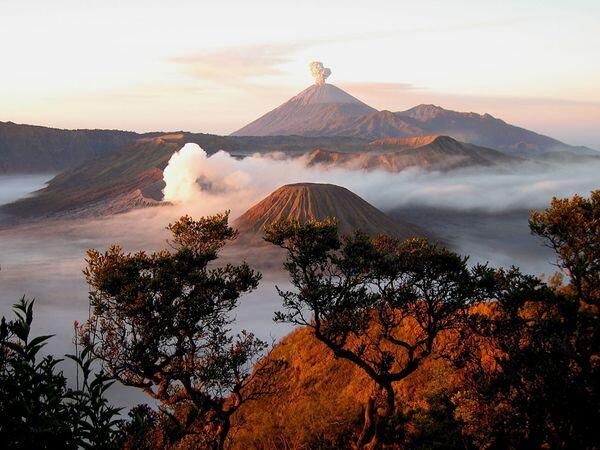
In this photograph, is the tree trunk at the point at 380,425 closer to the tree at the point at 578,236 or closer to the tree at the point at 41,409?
the tree at the point at 578,236

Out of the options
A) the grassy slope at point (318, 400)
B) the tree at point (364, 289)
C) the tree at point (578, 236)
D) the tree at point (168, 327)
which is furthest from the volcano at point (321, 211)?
the tree at point (364, 289)

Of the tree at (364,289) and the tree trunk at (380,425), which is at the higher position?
the tree at (364,289)

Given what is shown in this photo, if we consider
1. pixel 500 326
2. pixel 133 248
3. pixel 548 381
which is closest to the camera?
pixel 548 381

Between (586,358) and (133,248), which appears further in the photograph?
(133,248)

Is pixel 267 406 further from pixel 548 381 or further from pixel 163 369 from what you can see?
pixel 548 381

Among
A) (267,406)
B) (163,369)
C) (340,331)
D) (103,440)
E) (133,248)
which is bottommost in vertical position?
(133,248)

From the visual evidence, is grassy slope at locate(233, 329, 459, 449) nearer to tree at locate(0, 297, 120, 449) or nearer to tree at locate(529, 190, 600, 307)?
tree at locate(529, 190, 600, 307)

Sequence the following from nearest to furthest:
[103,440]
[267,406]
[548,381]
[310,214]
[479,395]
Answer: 1. [103,440]
2. [548,381]
3. [479,395]
4. [267,406]
5. [310,214]

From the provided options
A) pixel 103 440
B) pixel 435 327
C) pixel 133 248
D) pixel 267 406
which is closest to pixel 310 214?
pixel 133 248

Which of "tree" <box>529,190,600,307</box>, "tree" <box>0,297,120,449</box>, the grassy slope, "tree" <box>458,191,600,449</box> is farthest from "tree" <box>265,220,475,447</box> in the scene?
"tree" <box>0,297,120,449</box>
